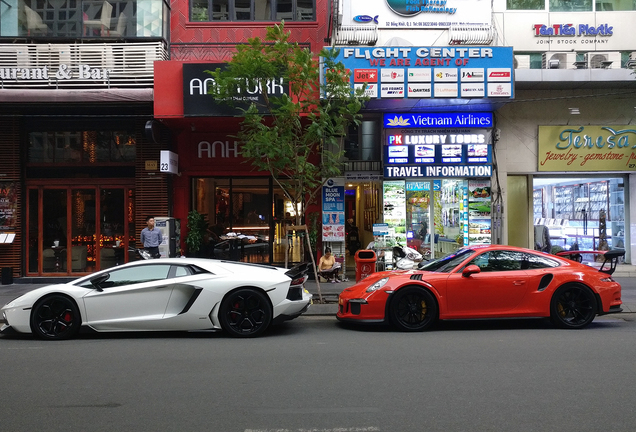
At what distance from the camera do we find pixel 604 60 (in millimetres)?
15047

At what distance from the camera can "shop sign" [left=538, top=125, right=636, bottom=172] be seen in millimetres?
15359

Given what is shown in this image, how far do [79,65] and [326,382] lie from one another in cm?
1139

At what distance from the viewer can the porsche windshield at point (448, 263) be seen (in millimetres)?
9164

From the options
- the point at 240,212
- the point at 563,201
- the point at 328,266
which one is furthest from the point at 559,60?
the point at 240,212

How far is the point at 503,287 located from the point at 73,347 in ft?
21.3

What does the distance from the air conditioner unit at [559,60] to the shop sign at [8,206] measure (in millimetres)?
14926

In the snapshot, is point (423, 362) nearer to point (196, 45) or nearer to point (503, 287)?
point (503, 287)

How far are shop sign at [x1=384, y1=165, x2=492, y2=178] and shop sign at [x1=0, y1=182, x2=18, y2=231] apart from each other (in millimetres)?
10138

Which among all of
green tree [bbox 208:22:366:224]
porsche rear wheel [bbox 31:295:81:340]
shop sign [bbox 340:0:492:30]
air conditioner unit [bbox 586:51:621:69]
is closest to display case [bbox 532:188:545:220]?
air conditioner unit [bbox 586:51:621:69]

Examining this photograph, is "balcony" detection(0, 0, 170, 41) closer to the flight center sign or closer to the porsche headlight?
the flight center sign

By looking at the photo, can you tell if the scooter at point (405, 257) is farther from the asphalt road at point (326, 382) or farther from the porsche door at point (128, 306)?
the porsche door at point (128, 306)

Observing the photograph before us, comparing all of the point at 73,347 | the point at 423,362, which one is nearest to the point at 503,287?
the point at 423,362

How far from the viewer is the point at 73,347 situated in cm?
793

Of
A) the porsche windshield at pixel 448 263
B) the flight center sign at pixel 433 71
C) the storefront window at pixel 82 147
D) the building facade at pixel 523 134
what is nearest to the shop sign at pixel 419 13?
the building facade at pixel 523 134
